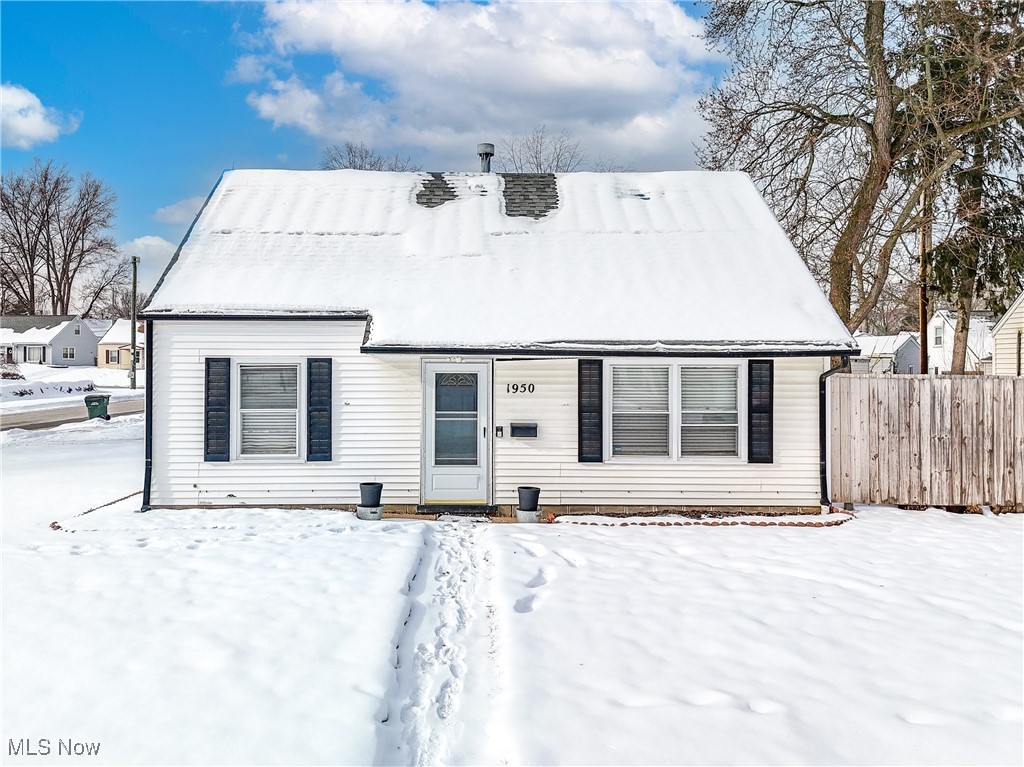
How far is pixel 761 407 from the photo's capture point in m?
9.65

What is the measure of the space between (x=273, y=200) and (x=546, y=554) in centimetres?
787

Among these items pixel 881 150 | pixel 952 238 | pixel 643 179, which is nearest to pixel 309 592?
pixel 643 179

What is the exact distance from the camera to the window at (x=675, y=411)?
9773mm

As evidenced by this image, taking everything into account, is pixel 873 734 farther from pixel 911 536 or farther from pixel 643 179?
pixel 643 179

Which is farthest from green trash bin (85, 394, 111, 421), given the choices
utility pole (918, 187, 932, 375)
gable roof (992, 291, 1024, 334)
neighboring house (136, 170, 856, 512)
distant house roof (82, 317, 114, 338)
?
distant house roof (82, 317, 114, 338)

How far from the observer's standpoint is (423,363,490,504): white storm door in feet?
31.7

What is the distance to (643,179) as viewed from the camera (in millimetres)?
12883

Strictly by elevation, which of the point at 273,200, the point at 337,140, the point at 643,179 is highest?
the point at 337,140

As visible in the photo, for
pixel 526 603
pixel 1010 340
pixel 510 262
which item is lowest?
pixel 526 603

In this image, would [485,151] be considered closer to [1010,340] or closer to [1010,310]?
[1010,310]

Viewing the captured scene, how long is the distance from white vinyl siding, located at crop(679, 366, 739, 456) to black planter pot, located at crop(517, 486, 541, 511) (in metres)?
2.22

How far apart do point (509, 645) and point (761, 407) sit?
588 centimetres

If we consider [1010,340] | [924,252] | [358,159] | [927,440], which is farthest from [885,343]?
[927,440]

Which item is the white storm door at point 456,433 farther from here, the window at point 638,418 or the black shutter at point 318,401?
the window at point 638,418
